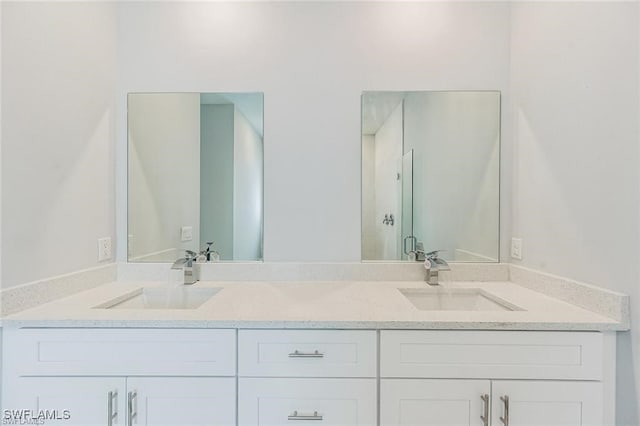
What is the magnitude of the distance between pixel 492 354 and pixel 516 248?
0.73 meters

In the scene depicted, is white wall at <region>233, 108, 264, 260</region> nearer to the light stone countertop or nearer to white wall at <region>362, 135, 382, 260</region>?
the light stone countertop

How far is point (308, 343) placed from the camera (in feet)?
3.83

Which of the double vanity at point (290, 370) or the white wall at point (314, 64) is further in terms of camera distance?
the white wall at point (314, 64)

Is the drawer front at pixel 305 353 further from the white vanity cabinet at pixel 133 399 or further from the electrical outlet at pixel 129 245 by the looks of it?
the electrical outlet at pixel 129 245

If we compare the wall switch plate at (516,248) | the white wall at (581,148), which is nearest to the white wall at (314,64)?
the white wall at (581,148)

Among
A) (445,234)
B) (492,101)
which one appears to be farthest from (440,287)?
(492,101)

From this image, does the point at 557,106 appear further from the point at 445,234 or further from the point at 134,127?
the point at 134,127

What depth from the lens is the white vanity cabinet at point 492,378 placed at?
1136mm

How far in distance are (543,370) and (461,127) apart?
3.89 ft

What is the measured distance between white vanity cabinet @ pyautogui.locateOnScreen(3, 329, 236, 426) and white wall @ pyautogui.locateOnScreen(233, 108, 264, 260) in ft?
2.12

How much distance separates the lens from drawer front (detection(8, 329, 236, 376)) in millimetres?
1156

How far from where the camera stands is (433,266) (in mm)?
1643

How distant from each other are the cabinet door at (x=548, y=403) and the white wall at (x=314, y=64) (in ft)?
2.82

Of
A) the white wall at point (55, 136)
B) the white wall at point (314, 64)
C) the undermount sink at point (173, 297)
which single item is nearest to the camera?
the white wall at point (55, 136)
